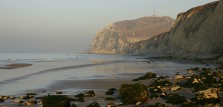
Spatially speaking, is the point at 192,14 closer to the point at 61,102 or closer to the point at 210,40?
the point at 210,40

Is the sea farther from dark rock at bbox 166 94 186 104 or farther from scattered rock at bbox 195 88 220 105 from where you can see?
scattered rock at bbox 195 88 220 105

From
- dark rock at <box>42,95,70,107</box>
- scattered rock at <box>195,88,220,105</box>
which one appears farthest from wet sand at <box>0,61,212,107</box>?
scattered rock at <box>195,88,220,105</box>

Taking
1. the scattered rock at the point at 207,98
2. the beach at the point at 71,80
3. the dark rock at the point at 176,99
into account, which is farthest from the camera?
the beach at the point at 71,80

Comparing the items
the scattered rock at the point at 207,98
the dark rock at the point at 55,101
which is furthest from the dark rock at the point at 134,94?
the dark rock at the point at 55,101

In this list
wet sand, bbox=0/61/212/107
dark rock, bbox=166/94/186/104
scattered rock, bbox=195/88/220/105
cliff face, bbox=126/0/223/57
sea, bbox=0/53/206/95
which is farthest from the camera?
cliff face, bbox=126/0/223/57

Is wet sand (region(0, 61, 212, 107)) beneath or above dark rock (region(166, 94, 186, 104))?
beneath

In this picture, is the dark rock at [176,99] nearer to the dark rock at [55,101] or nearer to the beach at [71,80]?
the beach at [71,80]

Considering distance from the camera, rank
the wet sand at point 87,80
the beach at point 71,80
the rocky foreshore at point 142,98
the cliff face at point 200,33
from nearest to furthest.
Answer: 1. the rocky foreshore at point 142,98
2. the wet sand at point 87,80
3. the beach at point 71,80
4. the cliff face at point 200,33

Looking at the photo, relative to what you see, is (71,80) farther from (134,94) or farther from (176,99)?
(176,99)

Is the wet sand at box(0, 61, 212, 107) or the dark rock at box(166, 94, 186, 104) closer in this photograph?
the dark rock at box(166, 94, 186, 104)

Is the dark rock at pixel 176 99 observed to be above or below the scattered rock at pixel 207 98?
below

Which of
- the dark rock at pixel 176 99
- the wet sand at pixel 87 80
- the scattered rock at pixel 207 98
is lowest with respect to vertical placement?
the wet sand at pixel 87 80

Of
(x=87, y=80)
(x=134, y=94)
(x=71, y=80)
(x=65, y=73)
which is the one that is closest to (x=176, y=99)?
(x=134, y=94)
